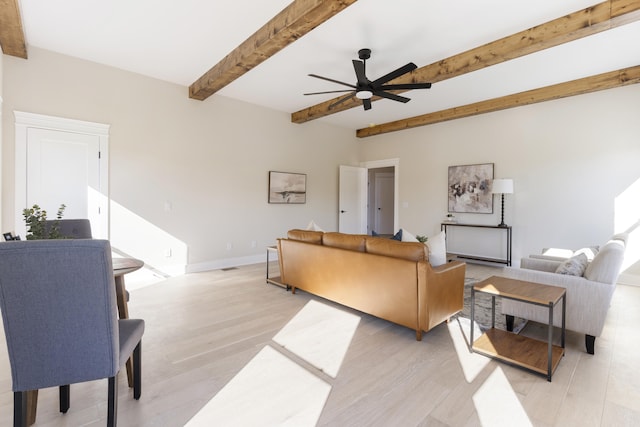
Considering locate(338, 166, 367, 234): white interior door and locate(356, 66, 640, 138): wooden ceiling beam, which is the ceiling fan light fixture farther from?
locate(338, 166, 367, 234): white interior door

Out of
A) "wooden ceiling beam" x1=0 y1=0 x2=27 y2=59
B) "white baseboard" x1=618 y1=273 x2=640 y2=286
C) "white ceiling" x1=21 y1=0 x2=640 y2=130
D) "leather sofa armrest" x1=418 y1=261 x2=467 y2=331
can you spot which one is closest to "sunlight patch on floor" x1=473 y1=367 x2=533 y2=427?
"leather sofa armrest" x1=418 y1=261 x2=467 y2=331

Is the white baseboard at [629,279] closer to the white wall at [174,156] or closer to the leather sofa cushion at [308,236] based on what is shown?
the leather sofa cushion at [308,236]

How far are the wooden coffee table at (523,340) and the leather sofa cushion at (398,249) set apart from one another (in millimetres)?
468

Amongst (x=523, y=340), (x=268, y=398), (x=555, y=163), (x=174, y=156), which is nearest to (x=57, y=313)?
(x=268, y=398)

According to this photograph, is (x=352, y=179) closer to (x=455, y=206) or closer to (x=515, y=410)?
(x=455, y=206)

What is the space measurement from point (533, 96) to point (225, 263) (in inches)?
222

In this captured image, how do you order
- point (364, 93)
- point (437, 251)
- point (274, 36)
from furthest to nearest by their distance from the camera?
point (364, 93)
point (274, 36)
point (437, 251)

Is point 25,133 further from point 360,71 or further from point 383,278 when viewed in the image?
point 383,278

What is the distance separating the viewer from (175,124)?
15.9 ft

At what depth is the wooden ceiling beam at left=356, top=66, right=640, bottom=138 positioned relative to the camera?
4117 mm

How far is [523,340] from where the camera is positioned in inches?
98.4

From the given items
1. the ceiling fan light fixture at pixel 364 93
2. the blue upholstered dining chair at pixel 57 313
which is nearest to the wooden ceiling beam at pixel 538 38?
the ceiling fan light fixture at pixel 364 93

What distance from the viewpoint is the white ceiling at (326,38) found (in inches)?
113


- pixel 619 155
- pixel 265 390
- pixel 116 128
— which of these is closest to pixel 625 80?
pixel 619 155
